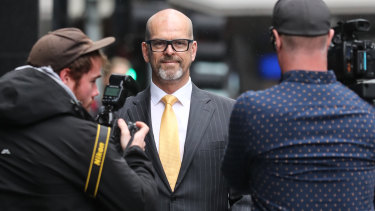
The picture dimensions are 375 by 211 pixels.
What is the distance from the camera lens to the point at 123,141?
9.36ft

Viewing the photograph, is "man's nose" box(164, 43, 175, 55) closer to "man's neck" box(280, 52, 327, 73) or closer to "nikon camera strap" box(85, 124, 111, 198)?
"nikon camera strap" box(85, 124, 111, 198)

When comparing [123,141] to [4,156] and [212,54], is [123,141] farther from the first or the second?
[212,54]

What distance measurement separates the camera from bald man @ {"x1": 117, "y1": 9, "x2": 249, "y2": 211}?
3.45 m

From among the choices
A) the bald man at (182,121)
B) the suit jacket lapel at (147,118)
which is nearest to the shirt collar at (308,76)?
the bald man at (182,121)

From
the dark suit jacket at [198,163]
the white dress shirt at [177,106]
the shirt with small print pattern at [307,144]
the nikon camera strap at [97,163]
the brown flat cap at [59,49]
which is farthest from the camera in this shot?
the white dress shirt at [177,106]

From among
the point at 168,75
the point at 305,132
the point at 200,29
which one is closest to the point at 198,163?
the point at 168,75

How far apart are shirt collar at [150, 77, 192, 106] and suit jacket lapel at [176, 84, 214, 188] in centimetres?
4

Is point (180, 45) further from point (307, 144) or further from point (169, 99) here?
point (307, 144)

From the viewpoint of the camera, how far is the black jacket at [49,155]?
2572 millimetres

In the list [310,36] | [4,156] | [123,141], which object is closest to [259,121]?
[310,36]

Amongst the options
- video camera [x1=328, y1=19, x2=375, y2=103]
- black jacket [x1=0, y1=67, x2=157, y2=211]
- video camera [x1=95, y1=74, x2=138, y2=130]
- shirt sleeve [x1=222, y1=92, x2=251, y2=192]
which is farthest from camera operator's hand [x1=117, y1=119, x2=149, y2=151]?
video camera [x1=328, y1=19, x2=375, y2=103]

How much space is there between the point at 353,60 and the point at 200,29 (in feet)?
16.4

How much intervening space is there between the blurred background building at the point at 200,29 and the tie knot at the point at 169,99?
344 cm

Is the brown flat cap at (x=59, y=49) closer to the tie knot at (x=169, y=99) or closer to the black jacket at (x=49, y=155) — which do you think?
the black jacket at (x=49, y=155)
